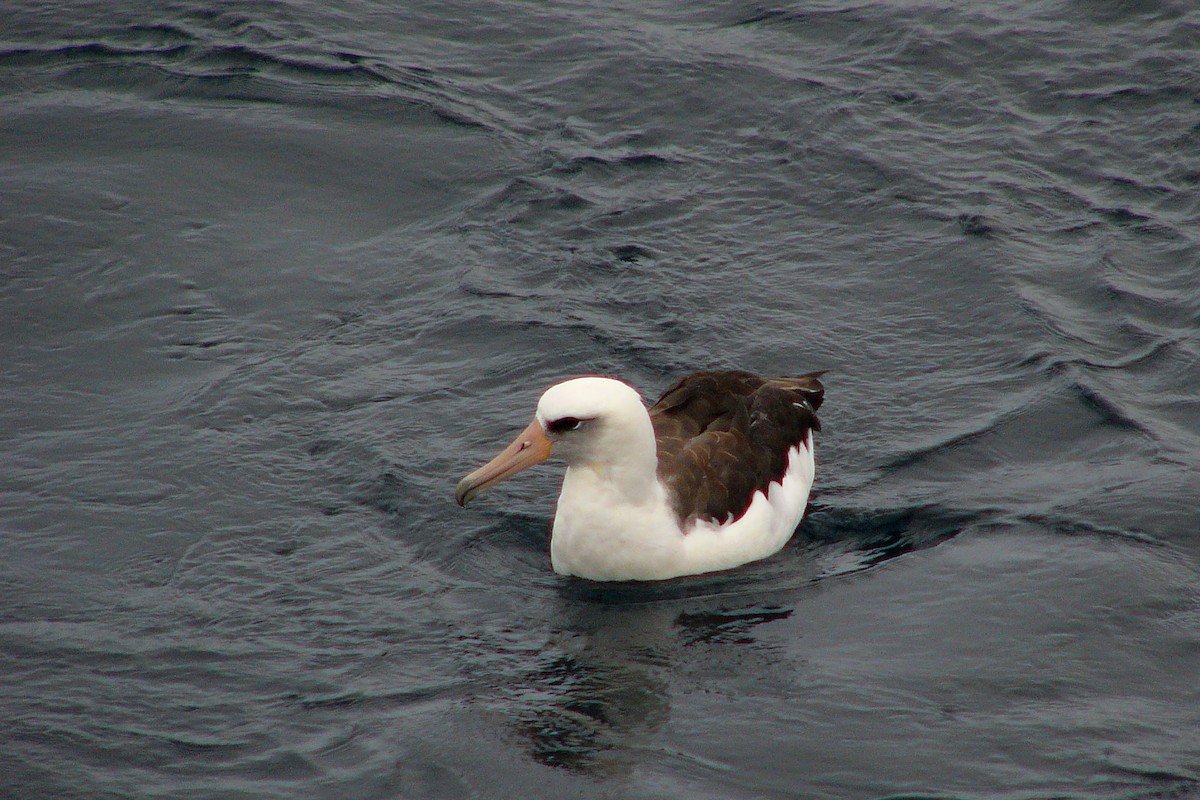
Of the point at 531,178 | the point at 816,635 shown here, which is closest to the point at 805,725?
the point at 816,635

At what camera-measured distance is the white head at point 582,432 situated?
961 centimetres

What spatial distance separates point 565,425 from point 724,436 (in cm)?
142

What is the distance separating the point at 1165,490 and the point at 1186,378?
197 centimetres

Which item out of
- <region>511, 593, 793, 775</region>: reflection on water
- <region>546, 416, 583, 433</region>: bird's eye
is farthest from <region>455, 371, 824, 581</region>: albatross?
<region>511, 593, 793, 775</region>: reflection on water

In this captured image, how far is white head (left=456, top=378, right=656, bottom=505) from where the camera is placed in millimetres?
9609

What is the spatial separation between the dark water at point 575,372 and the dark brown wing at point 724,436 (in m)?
0.54

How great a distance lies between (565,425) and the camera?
968cm

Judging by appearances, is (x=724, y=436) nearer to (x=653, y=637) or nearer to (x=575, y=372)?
(x=653, y=637)

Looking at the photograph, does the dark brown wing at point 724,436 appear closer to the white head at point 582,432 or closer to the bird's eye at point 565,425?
the white head at point 582,432

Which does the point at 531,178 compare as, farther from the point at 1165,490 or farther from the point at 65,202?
the point at 1165,490

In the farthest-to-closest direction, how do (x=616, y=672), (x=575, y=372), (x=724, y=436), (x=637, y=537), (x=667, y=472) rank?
1. (x=575, y=372)
2. (x=724, y=436)
3. (x=667, y=472)
4. (x=637, y=537)
5. (x=616, y=672)

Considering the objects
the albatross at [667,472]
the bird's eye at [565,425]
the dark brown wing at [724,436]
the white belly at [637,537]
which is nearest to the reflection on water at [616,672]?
the white belly at [637,537]

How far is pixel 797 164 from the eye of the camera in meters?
15.7

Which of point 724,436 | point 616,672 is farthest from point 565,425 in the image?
point 616,672
